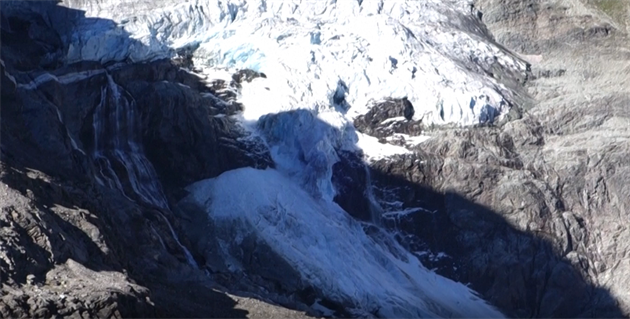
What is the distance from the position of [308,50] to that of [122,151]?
56.9 feet

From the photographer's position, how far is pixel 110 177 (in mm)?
98375

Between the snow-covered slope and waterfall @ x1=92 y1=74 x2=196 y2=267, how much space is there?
601 centimetres

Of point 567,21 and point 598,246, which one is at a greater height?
point 567,21

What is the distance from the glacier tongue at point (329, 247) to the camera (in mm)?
98688

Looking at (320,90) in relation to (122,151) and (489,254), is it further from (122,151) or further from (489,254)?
(122,151)

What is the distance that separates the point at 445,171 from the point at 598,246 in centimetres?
1060

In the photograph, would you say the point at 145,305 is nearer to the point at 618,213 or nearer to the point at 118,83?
the point at 118,83

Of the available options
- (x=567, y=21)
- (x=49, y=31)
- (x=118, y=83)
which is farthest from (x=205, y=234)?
(x=567, y=21)

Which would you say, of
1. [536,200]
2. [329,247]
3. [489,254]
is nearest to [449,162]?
[536,200]

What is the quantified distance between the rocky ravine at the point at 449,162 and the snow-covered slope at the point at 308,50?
1739mm

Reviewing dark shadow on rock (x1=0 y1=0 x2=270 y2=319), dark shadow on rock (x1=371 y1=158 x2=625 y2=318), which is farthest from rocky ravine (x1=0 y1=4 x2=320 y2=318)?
dark shadow on rock (x1=371 y1=158 x2=625 y2=318)

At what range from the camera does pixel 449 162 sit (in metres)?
114

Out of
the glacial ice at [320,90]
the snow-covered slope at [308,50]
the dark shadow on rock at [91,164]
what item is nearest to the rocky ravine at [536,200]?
the glacial ice at [320,90]

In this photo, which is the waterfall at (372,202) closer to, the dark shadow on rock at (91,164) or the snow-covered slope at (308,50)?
the snow-covered slope at (308,50)
